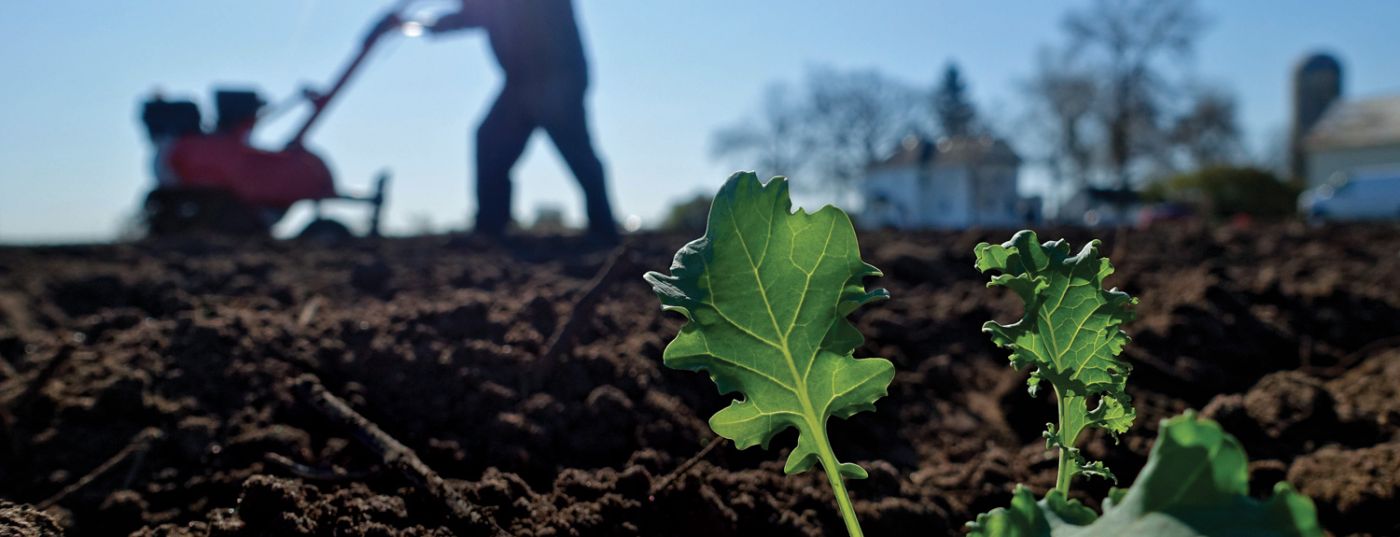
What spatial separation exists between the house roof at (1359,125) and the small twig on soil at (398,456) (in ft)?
154

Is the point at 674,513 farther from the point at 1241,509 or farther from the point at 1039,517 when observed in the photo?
the point at 1241,509

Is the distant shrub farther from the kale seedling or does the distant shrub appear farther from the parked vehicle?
the kale seedling

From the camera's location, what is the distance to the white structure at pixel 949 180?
110 ft

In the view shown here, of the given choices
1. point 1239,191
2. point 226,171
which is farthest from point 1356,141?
point 226,171

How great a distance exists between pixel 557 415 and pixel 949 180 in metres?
37.2

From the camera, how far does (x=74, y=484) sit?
2.16m

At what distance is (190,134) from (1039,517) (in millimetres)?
10473

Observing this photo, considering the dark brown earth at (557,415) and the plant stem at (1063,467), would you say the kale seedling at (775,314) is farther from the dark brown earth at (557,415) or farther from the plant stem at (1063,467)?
the dark brown earth at (557,415)

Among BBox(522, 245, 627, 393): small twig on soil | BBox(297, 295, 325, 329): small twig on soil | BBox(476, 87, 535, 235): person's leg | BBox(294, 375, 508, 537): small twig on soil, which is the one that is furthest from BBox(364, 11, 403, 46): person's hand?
BBox(294, 375, 508, 537): small twig on soil

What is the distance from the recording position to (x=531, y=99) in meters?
6.68

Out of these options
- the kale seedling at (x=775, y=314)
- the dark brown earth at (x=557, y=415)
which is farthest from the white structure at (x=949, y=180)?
the kale seedling at (x=775, y=314)

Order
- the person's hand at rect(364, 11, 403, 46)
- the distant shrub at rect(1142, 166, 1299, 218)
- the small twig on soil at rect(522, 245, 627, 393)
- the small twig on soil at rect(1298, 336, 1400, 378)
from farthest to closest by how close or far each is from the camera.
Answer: the distant shrub at rect(1142, 166, 1299, 218), the person's hand at rect(364, 11, 403, 46), the small twig on soil at rect(1298, 336, 1400, 378), the small twig on soil at rect(522, 245, 627, 393)

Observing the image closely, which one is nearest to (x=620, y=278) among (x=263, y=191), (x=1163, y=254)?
(x=1163, y=254)

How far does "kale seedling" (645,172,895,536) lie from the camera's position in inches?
51.4
